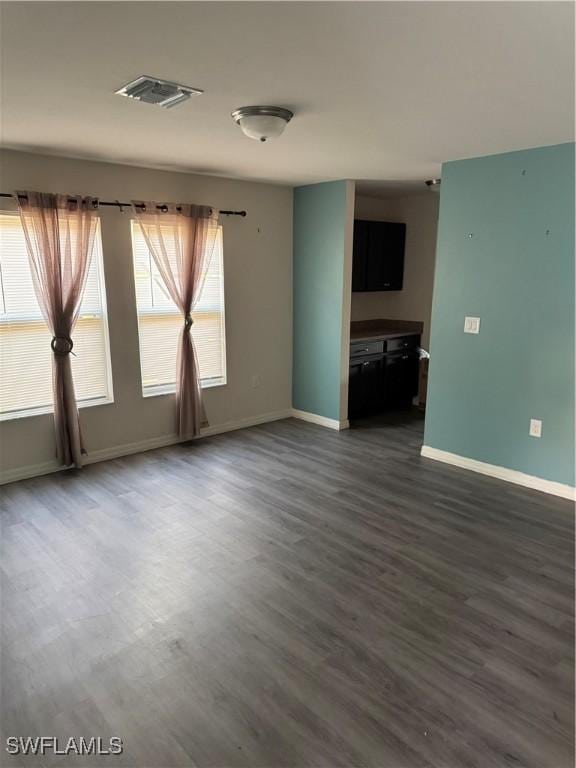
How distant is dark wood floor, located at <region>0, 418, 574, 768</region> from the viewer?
1806 millimetres

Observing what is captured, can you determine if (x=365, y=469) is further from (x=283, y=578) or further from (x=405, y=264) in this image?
(x=405, y=264)

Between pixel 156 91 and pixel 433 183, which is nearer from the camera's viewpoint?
pixel 156 91

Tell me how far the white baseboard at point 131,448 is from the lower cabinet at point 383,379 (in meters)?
0.82

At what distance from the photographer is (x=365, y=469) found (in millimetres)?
4199

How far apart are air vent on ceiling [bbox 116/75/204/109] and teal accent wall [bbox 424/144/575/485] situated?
236 centimetres

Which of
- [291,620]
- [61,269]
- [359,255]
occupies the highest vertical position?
[359,255]

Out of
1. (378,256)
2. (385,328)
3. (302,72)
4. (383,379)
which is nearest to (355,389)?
(383,379)

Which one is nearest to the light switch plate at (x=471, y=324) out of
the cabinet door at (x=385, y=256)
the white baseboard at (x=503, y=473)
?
the white baseboard at (x=503, y=473)

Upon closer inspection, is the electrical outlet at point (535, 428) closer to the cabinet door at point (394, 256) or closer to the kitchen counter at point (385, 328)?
the kitchen counter at point (385, 328)

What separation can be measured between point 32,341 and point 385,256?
4.03 metres

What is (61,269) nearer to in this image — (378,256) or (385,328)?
(378,256)

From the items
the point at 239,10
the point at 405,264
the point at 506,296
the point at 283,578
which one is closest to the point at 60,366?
the point at 283,578

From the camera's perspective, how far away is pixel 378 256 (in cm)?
606

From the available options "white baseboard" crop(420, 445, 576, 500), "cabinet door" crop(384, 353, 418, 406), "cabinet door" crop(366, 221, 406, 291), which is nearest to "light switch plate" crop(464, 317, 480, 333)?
"white baseboard" crop(420, 445, 576, 500)
